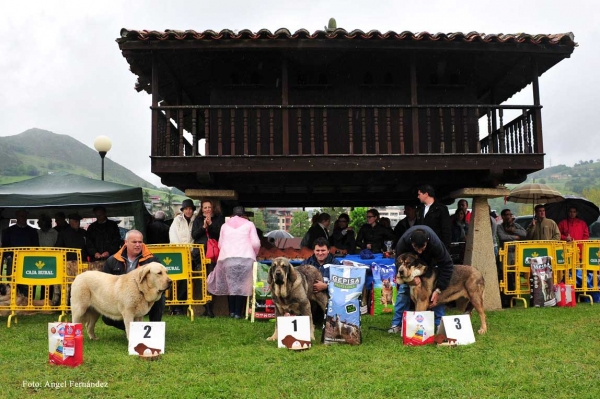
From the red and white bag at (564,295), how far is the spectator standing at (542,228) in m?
1.34

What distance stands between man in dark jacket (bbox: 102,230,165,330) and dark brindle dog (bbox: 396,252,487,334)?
3.19 m

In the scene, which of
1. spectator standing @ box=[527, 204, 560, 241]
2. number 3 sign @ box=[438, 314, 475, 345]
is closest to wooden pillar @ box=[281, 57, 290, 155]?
number 3 sign @ box=[438, 314, 475, 345]

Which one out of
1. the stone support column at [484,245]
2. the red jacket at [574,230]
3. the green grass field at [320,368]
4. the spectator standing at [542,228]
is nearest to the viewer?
the green grass field at [320,368]

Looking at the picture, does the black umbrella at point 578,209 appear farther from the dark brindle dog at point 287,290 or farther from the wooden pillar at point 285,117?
the dark brindle dog at point 287,290

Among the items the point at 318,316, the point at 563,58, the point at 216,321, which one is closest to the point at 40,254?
the point at 216,321

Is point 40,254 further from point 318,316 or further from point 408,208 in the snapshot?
point 408,208

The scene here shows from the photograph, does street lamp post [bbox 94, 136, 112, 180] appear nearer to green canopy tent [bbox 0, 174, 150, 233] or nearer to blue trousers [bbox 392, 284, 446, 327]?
green canopy tent [bbox 0, 174, 150, 233]

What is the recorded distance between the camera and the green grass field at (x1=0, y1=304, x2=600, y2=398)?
489 centimetres

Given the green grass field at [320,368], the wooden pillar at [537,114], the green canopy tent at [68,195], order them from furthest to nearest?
the green canopy tent at [68,195] < the wooden pillar at [537,114] < the green grass field at [320,368]

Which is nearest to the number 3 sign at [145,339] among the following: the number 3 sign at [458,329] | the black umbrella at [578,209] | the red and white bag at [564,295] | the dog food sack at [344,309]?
the dog food sack at [344,309]

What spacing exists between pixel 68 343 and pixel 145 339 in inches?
33.2

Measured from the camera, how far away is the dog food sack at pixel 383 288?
Result: 9539 mm

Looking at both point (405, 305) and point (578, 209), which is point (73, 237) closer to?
point (405, 305)

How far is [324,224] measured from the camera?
440 inches
